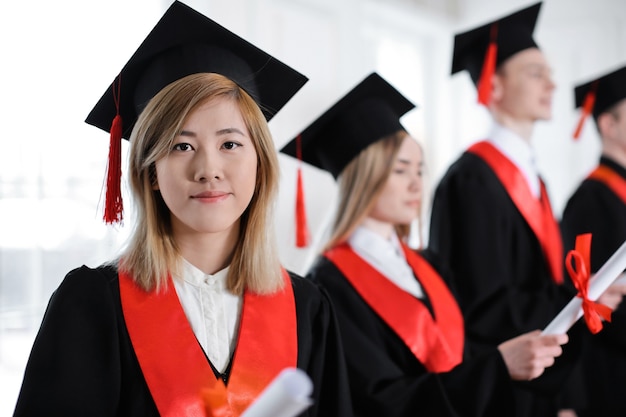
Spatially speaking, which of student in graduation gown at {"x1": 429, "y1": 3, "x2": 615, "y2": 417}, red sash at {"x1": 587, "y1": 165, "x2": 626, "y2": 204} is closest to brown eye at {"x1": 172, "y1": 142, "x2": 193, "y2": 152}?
student in graduation gown at {"x1": 429, "y1": 3, "x2": 615, "y2": 417}

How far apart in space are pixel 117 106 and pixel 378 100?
2.95 feet

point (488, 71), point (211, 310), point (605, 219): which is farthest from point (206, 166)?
point (605, 219)

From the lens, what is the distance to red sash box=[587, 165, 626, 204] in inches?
110

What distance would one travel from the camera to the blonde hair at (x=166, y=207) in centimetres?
137

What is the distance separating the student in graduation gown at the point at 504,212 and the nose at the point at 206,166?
3.82 feet

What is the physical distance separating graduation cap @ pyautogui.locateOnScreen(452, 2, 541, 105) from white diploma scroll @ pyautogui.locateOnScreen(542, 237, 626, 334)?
1.08 meters

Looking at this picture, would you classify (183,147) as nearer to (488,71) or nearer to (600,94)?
(488,71)

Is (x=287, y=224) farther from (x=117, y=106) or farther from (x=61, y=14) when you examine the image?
(x=117, y=106)

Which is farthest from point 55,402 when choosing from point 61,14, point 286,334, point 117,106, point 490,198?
point 490,198

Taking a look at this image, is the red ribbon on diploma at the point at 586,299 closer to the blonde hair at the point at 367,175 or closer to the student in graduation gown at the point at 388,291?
the student in graduation gown at the point at 388,291

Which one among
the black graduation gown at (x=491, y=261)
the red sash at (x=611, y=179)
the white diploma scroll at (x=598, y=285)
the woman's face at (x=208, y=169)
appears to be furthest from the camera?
the red sash at (x=611, y=179)

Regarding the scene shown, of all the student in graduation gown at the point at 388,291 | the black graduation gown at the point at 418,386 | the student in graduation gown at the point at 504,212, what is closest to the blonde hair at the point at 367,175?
the student in graduation gown at the point at 388,291

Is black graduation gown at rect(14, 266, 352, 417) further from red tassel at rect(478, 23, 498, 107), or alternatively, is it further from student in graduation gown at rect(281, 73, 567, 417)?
red tassel at rect(478, 23, 498, 107)

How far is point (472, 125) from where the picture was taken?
4.36m
